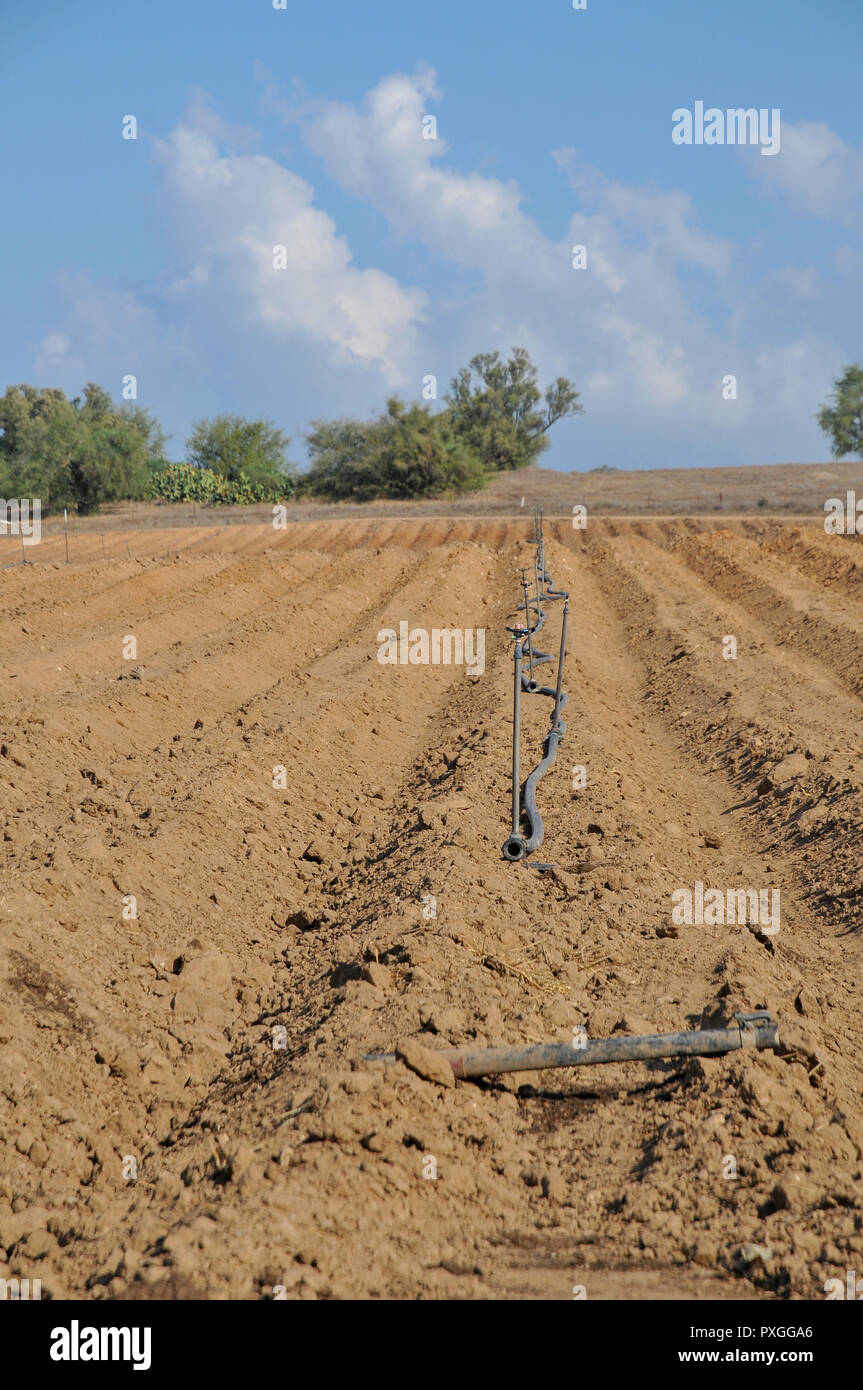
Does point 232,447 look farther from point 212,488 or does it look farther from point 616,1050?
point 616,1050

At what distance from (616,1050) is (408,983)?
1.08 metres

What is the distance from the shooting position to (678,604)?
1736cm

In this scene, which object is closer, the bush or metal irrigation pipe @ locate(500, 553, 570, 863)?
metal irrigation pipe @ locate(500, 553, 570, 863)

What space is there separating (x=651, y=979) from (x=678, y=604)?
1323cm

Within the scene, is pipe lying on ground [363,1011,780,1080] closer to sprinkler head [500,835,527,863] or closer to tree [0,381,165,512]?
sprinkler head [500,835,527,863]

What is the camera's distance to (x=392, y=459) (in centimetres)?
4834

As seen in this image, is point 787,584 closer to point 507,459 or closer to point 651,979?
point 651,979

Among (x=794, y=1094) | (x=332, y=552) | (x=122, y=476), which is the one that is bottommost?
(x=794, y=1094)

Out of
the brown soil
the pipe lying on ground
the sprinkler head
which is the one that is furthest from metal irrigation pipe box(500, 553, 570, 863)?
the pipe lying on ground

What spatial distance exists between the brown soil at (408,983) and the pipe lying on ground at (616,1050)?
0.31 ft

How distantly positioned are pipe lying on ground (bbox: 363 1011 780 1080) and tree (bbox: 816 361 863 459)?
228ft

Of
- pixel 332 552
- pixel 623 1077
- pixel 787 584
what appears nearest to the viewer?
pixel 623 1077

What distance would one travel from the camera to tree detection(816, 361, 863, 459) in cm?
6606
